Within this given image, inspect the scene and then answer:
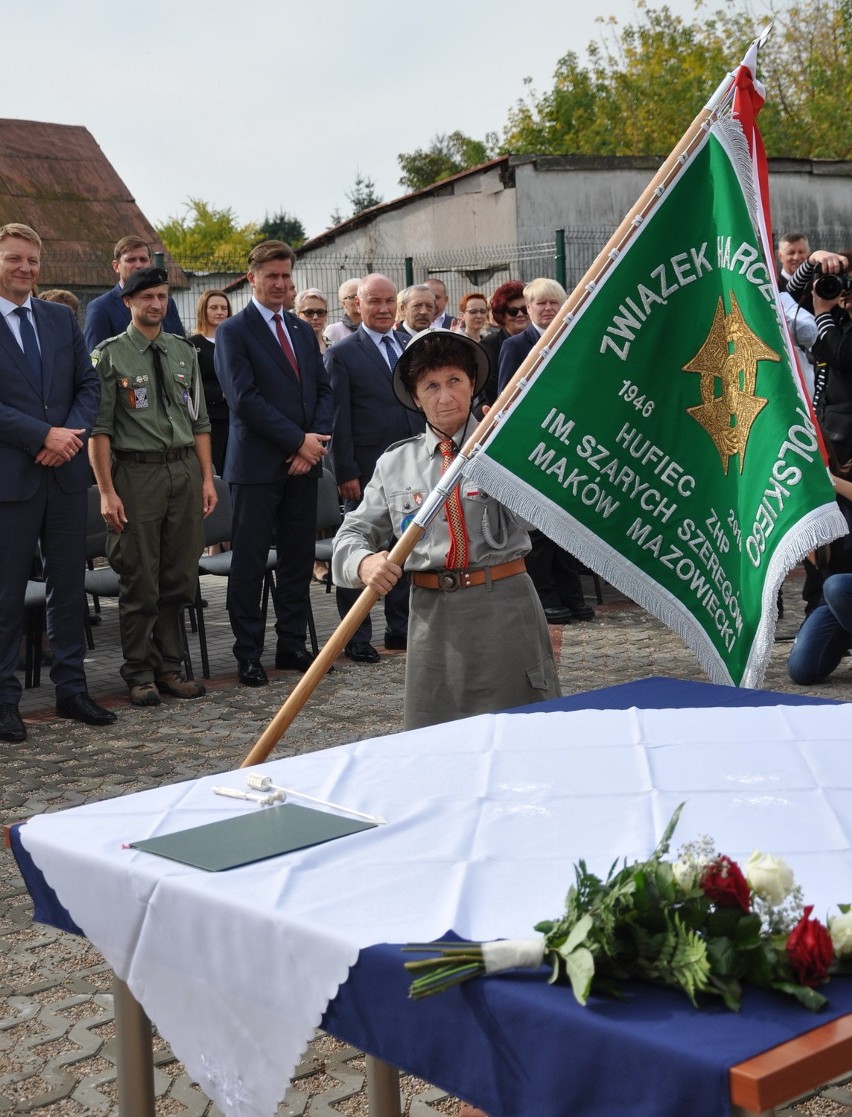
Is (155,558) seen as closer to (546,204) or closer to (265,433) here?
(265,433)

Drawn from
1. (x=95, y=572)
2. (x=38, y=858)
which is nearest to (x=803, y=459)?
(x=38, y=858)

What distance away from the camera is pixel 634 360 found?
14.3 feet

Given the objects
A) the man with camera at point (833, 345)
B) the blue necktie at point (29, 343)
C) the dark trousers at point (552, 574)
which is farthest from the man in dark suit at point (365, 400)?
the man with camera at point (833, 345)

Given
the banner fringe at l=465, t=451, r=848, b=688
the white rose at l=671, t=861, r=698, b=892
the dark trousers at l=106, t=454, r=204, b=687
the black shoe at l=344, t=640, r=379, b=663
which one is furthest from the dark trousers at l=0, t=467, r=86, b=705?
the white rose at l=671, t=861, r=698, b=892

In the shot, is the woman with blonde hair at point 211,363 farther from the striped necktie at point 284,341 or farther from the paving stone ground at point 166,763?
the striped necktie at point 284,341

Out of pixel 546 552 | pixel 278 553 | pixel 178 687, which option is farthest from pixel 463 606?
pixel 546 552

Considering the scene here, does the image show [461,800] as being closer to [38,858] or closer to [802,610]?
[38,858]

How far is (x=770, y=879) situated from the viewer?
6.29ft

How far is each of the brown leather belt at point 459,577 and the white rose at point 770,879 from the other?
101 inches

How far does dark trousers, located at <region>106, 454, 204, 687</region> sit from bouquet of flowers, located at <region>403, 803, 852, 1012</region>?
20.5ft

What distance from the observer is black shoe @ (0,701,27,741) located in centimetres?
709

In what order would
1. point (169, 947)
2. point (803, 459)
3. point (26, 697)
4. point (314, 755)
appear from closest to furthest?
point (169, 947), point (314, 755), point (803, 459), point (26, 697)

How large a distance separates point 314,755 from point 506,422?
1.53 metres

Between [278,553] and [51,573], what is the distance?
A: 1793 mm
